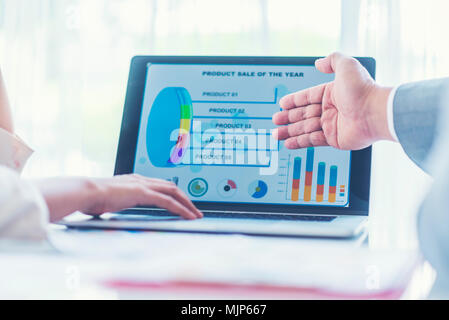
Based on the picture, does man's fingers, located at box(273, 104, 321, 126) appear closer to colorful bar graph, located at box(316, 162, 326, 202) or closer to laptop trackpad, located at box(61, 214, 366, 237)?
colorful bar graph, located at box(316, 162, 326, 202)

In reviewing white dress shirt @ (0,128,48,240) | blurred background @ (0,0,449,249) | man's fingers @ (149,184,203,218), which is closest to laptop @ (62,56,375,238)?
man's fingers @ (149,184,203,218)

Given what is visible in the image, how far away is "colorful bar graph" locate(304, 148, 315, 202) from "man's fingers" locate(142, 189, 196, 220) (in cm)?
26

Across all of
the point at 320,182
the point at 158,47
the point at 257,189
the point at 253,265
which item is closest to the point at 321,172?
the point at 320,182

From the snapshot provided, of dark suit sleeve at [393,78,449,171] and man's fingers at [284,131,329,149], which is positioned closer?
dark suit sleeve at [393,78,449,171]

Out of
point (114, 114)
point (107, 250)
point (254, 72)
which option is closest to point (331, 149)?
point (254, 72)

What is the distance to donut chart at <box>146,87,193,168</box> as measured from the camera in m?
0.93

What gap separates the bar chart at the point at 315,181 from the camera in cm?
85

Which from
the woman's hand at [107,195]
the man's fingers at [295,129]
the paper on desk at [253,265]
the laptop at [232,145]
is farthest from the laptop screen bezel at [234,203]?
the paper on desk at [253,265]

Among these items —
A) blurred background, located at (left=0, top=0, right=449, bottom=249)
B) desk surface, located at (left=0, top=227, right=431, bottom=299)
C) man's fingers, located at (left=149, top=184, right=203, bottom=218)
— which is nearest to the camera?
desk surface, located at (left=0, top=227, right=431, bottom=299)

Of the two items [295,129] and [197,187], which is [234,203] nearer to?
[197,187]

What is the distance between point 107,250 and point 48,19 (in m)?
2.68

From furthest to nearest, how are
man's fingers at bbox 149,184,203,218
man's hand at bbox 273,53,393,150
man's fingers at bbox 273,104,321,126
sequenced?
man's fingers at bbox 273,104,321,126 → man's hand at bbox 273,53,393,150 → man's fingers at bbox 149,184,203,218

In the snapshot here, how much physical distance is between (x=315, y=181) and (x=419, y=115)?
25cm

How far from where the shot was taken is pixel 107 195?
23.8 inches
